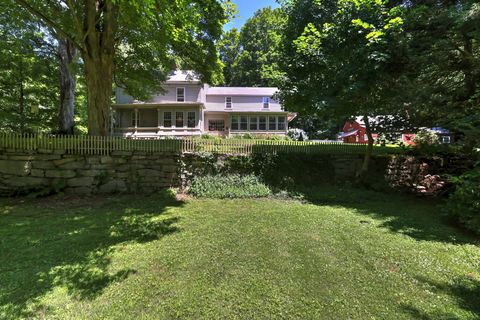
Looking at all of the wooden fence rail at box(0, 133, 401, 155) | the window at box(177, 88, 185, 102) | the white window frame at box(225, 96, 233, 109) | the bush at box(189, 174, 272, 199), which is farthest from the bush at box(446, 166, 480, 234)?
the white window frame at box(225, 96, 233, 109)

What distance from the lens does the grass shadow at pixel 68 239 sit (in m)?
3.12

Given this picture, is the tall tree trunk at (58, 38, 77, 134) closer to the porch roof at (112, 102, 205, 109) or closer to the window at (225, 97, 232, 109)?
the porch roof at (112, 102, 205, 109)

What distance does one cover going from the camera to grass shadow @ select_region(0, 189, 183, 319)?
3121 millimetres

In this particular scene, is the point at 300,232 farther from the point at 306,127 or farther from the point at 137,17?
the point at 306,127

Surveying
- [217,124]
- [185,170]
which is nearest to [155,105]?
[217,124]

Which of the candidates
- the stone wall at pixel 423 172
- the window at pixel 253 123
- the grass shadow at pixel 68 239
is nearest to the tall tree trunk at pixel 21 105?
the grass shadow at pixel 68 239

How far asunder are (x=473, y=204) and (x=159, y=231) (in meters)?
5.53

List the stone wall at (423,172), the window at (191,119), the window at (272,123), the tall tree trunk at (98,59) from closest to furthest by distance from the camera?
the tall tree trunk at (98,59)
the stone wall at (423,172)
the window at (191,119)
the window at (272,123)

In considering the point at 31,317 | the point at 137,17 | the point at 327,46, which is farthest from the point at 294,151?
the point at 31,317

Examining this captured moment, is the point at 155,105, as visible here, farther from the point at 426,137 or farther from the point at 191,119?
the point at 426,137

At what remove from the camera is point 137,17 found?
6691mm

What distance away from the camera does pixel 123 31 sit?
9680mm

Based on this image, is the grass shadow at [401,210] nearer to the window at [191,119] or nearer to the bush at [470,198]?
the bush at [470,198]

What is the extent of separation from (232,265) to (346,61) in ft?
→ 24.8
